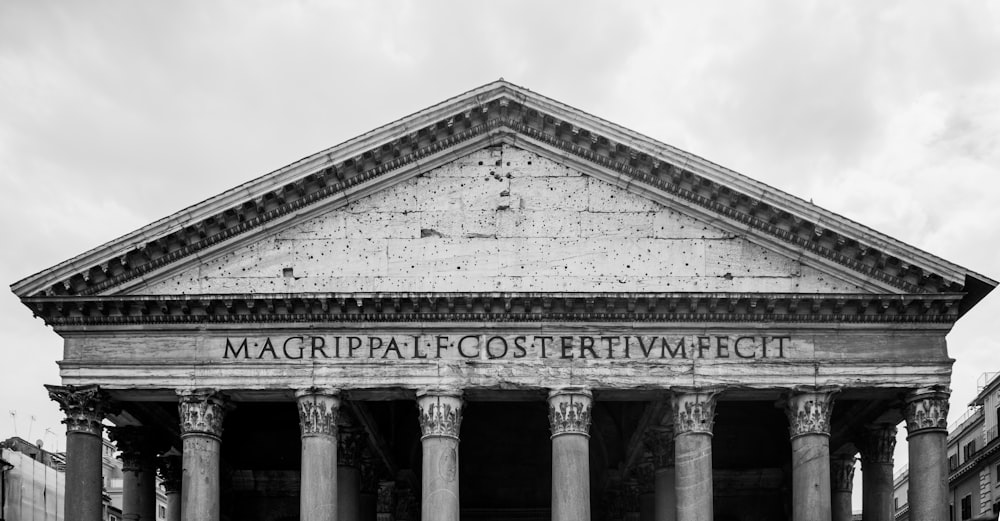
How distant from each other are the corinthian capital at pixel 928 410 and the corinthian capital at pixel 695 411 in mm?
3623

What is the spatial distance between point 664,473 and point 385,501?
778cm

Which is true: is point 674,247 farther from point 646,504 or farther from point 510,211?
point 646,504

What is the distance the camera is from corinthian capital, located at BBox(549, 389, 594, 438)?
30.2m

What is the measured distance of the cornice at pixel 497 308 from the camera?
99.5 ft

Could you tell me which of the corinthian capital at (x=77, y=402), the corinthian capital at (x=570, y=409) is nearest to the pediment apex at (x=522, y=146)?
the corinthian capital at (x=77, y=402)

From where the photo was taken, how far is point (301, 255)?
3112 cm

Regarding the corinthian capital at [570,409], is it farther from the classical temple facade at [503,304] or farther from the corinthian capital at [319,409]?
the corinthian capital at [319,409]

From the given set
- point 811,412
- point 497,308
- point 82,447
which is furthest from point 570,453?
point 82,447

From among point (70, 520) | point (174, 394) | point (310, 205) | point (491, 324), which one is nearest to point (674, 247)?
point (491, 324)

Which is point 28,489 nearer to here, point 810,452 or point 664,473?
point 664,473

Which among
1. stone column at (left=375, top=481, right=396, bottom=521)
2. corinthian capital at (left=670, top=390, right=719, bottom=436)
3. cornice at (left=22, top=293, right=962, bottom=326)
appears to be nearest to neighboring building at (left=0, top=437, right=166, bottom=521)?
stone column at (left=375, top=481, right=396, bottom=521)

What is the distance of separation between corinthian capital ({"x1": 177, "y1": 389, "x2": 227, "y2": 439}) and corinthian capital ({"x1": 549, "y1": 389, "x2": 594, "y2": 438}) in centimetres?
617

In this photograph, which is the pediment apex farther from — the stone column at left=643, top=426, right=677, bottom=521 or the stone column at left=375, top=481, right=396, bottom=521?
the stone column at left=375, top=481, right=396, bottom=521

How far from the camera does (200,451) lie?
30.0 metres
